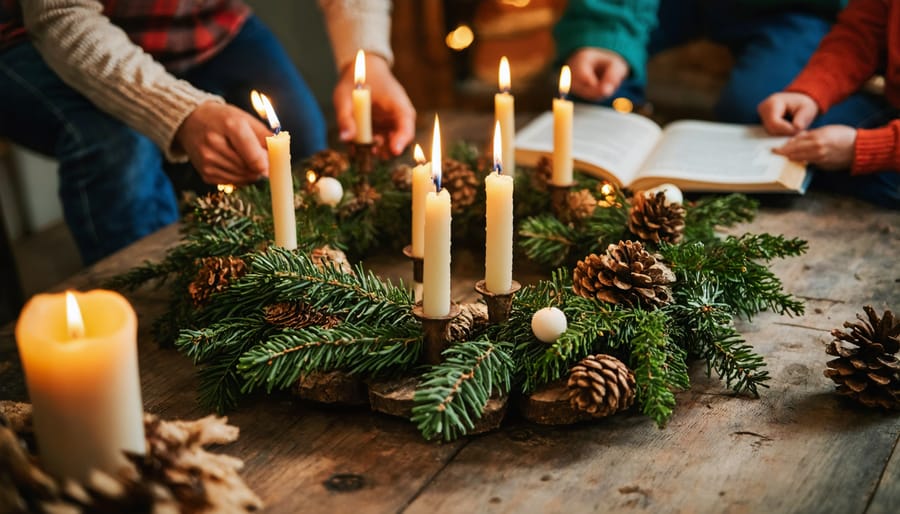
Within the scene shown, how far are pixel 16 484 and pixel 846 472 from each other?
66cm

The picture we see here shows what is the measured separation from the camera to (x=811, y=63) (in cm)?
164

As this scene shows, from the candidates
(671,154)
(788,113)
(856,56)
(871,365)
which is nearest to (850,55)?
(856,56)

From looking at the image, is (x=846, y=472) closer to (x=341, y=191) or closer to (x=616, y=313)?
(x=616, y=313)

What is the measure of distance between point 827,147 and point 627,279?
2.16 feet

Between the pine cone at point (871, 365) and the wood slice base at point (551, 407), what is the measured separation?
0.85 feet

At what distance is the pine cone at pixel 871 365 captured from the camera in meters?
0.87

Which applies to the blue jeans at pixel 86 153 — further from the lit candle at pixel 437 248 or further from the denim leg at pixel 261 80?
the lit candle at pixel 437 248

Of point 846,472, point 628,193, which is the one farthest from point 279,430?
point 628,193

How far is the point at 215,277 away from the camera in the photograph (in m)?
0.98

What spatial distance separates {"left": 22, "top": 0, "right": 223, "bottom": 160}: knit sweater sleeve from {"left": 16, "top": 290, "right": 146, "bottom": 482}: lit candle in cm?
67

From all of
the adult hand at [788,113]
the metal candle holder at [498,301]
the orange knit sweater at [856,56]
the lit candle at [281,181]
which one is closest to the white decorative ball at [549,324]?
the metal candle holder at [498,301]

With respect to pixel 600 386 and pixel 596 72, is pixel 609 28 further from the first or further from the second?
pixel 600 386

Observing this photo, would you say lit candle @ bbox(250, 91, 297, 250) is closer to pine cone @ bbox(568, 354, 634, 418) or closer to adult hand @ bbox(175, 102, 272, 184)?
adult hand @ bbox(175, 102, 272, 184)

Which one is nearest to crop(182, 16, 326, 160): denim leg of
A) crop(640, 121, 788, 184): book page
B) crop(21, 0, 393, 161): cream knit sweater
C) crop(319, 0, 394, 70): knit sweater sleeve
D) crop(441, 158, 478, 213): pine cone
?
crop(319, 0, 394, 70): knit sweater sleeve
